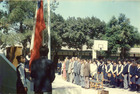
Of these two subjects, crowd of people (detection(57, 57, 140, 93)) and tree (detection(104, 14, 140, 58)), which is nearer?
crowd of people (detection(57, 57, 140, 93))

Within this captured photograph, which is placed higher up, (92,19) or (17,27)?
(92,19)

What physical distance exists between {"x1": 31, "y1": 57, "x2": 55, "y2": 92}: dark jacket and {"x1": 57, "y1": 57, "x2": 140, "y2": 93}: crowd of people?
29.4ft

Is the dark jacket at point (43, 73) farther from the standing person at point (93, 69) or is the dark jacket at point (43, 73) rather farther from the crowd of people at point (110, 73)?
the standing person at point (93, 69)

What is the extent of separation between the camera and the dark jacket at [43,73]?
3.98 metres

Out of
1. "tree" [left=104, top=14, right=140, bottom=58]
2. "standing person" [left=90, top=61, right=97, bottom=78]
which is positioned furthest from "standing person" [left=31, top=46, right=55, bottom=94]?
"tree" [left=104, top=14, right=140, bottom=58]

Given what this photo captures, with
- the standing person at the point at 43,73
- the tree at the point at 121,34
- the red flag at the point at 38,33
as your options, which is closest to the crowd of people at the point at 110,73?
the red flag at the point at 38,33

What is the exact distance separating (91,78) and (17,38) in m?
12.7

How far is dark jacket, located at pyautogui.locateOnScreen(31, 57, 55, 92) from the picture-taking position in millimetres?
3982

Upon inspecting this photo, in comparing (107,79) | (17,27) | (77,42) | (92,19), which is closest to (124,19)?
(92,19)

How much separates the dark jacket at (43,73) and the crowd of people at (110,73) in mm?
8955

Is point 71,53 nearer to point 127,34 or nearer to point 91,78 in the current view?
point 127,34

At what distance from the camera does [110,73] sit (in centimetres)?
1455

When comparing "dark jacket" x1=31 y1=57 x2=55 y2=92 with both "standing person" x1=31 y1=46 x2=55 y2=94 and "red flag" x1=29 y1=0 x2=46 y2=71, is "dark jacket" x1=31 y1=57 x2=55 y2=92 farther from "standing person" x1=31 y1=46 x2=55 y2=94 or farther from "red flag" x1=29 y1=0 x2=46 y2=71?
"red flag" x1=29 y1=0 x2=46 y2=71

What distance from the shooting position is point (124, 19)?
121 ft
